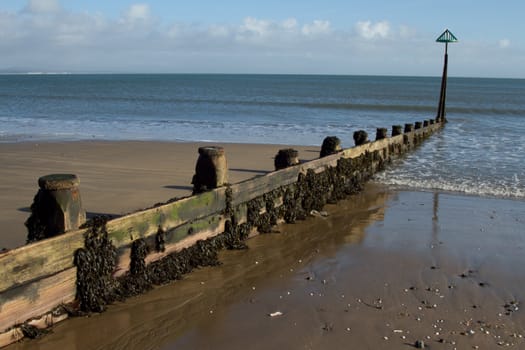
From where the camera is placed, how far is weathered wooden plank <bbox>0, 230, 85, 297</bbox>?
3799 mm

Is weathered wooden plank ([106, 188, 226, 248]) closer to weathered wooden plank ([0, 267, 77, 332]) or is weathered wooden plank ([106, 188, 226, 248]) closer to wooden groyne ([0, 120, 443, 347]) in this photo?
wooden groyne ([0, 120, 443, 347])

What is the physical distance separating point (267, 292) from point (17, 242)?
3.15 m

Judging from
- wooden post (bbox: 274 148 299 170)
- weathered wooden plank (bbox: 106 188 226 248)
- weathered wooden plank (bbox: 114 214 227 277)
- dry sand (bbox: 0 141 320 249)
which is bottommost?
dry sand (bbox: 0 141 320 249)

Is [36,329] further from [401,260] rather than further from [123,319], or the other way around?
[401,260]

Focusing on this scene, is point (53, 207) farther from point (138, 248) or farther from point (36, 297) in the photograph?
point (138, 248)

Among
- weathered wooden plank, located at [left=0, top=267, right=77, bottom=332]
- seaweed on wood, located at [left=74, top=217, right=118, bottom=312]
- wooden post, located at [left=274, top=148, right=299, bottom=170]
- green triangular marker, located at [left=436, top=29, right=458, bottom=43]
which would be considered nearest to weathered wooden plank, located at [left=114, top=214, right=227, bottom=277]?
seaweed on wood, located at [left=74, top=217, right=118, bottom=312]

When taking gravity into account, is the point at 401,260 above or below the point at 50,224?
below

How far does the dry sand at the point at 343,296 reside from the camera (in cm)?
442

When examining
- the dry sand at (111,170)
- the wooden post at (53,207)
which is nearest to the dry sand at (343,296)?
the dry sand at (111,170)

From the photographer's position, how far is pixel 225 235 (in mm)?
6574

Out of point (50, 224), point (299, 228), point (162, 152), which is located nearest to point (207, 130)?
point (162, 152)

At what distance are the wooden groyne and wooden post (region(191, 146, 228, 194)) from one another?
0.03 metres

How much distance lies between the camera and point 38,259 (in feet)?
13.3

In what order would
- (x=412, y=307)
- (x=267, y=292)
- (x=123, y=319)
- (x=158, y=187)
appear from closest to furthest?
1. (x=123, y=319)
2. (x=412, y=307)
3. (x=267, y=292)
4. (x=158, y=187)
